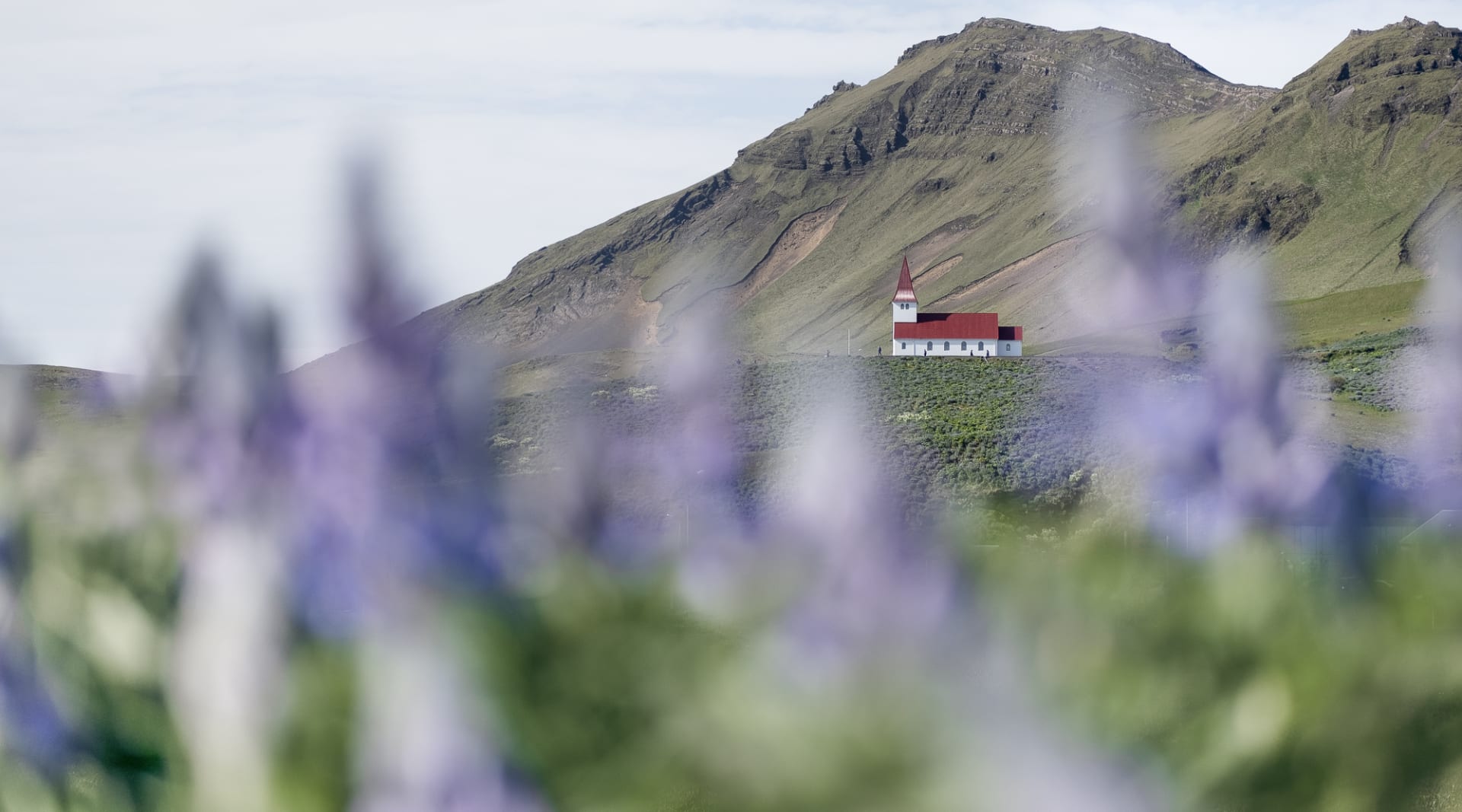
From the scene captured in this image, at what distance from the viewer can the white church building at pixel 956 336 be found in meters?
117

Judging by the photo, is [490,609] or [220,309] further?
[490,609]

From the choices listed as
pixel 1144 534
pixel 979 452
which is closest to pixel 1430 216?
pixel 979 452

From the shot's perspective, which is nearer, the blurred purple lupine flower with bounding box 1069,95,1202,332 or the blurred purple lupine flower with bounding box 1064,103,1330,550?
the blurred purple lupine flower with bounding box 1064,103,1330,550

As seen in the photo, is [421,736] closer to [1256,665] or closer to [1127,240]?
[1127,240]

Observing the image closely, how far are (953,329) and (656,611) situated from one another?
117 m

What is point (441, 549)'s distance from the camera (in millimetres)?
2398

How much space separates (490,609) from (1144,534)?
2743mm

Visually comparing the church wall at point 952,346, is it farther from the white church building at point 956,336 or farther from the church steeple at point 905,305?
the church steeple at point 905,305

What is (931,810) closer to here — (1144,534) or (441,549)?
(441,549)

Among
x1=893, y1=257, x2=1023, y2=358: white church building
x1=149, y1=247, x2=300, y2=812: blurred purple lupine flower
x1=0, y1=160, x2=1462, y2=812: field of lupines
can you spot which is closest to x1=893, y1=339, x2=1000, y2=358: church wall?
x1=893, y1=257, x2=1023, y2=358: white church building

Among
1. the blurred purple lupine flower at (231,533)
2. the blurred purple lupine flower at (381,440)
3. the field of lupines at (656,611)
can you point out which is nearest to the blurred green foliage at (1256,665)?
the field of lupines at (656,611)

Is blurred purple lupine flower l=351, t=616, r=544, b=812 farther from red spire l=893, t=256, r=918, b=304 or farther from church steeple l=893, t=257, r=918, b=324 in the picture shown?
church steeple l=893, t=257, r=918, b=324

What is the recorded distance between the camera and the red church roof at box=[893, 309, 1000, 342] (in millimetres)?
117562

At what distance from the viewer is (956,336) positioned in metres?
118
